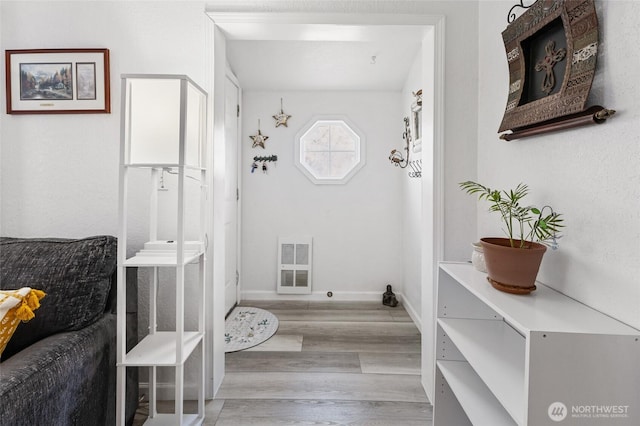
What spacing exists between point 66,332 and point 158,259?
0.42 meters

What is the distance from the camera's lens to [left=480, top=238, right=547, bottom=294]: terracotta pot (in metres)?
1.08

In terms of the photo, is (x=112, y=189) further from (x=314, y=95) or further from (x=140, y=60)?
(x=314, y=95)

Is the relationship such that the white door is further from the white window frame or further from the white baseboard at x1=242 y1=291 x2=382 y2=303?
the white window frame

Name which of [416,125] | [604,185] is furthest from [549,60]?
[416,125]

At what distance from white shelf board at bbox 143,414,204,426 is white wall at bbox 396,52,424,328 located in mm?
1843

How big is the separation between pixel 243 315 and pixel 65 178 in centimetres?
185

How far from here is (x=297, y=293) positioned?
358cm

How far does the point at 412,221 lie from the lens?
305 cm

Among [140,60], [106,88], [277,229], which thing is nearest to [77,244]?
[106,88]

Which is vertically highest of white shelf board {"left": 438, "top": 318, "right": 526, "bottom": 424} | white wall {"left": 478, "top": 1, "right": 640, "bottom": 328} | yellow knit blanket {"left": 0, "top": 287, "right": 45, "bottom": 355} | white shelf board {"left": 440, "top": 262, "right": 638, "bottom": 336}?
white wall {"left": 478, "top": 1, "right": 640, "bottom": 328}

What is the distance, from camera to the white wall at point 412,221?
2814 mm

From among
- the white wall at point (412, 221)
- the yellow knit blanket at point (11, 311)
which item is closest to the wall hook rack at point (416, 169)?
the white wall at point (412, 221)

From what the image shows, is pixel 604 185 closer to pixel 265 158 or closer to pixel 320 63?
pixel 320 63

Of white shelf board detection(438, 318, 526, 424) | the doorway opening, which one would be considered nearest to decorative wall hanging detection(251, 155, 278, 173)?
the doorway opening
